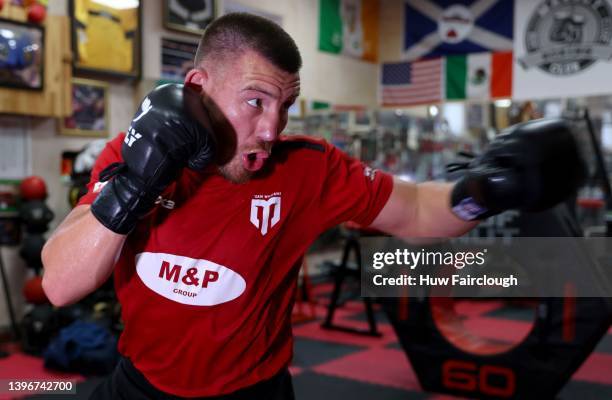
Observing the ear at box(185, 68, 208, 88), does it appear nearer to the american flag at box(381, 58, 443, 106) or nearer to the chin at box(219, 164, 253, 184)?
the chin at box(219, 164, 253, 184)

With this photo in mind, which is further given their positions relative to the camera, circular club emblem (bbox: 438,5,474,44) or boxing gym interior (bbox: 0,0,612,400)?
circular club emblem (bbox: 438,5,474,44)

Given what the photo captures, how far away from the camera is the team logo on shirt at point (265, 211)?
1506 mm

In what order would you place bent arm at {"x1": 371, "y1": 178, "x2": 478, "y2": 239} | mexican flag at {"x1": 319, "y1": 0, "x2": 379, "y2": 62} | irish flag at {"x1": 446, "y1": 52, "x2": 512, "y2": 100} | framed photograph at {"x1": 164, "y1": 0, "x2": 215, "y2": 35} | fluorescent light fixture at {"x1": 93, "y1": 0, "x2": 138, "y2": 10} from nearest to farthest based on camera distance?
bent arm at {"x1": 371, "y1": 178, "x2": 478, "y2": 239} → fluorescent light fixture at {"x1": 93, "y1": 0, "x2": 138, "y2": 10} → framed photograph at {"x1": 164, "y1": 0, "x2": 215, "y2": 35} → irish flag at {"x1": 446, "y1": 52, "x2": 512, "y2": 100} → mexican flag at {"x1": 319, "y1": 0, "x2": 379, "y2": 62}

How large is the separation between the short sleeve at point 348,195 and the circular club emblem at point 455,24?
6442 mm

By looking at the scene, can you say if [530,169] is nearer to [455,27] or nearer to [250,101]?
[250,101]

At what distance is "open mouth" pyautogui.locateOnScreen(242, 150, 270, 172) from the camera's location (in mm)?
1404

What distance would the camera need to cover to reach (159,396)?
150cm

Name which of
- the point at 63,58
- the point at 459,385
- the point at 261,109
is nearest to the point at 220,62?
the point at 261,109

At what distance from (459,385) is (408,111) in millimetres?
5308

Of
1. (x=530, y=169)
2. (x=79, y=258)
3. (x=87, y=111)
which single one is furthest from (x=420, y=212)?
(x=87, y=111)

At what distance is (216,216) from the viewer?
57.2 inches

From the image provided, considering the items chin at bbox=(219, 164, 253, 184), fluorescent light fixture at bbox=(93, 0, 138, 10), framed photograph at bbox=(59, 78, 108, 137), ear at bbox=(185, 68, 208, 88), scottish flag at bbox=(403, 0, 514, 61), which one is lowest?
chin at bbox=(219, 164, 253, 184)

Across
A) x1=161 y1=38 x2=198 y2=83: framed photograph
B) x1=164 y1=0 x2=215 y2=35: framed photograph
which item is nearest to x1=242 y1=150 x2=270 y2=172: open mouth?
x1=161 y1=38 x2=198 y2=83: framed photograph

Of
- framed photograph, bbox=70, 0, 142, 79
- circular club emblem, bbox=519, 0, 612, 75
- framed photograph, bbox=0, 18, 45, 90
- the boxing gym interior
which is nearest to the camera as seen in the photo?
the boxing gym interior
